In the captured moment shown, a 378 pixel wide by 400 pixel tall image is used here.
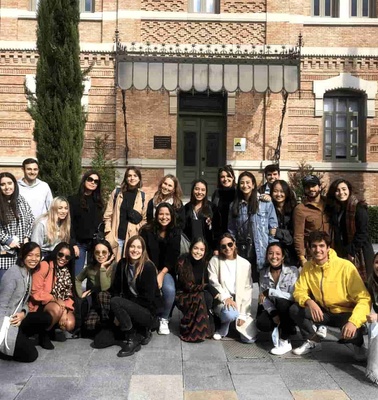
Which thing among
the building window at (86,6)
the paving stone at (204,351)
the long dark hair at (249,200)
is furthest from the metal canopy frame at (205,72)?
the paving stone at (204,351)

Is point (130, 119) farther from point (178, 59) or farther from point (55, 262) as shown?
point (55, 262)

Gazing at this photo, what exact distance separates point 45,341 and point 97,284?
2.77 feet

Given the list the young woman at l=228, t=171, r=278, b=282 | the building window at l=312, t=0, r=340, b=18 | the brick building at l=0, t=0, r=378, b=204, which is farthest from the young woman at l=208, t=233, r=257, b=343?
the building window at l=312, t=0, r=340, b=18

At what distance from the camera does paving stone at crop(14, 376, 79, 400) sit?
3.93 metres

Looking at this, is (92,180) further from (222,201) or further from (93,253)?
(222,201)

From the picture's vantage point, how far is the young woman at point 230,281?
217 inches

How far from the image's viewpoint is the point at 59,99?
9.31m

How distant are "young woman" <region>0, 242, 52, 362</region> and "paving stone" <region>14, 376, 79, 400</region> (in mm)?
452

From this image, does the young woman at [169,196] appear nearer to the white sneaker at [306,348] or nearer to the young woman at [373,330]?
the white sneaker at [306,348]

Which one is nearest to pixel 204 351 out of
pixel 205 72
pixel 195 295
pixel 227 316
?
pixel 227 316

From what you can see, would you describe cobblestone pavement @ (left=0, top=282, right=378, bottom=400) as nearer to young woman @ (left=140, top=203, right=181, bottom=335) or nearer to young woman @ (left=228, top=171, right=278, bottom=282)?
young woman @ (left=140, top=203, right=181, bottom=335)

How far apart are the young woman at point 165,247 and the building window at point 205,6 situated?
10045 millimetres

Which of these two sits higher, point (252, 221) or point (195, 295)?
point (252, 221)

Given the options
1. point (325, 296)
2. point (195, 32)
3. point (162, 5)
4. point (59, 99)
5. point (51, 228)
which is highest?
point (162, 5)
